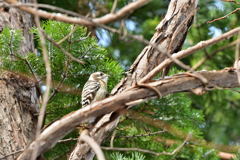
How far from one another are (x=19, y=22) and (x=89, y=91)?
87cm

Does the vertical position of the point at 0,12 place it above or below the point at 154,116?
above

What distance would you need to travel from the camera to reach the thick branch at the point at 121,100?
2021 millimetres

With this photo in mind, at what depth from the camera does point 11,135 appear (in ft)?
9.15

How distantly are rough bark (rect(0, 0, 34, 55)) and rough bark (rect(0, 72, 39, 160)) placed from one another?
30cm

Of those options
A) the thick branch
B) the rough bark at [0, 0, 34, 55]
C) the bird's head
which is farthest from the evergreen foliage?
the rough bark at [0, 0, 34, 55]

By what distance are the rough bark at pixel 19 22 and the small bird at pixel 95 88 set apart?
57 cm

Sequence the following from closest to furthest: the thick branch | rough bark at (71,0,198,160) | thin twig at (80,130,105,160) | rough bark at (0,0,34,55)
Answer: thin twig at (80,130,105,160) < the thick branch < rough bark at (71,0,198,160) < rough bark at (0,0,34,55)

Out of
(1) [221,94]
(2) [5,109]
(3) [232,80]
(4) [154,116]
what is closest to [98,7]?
(1) [221,94]

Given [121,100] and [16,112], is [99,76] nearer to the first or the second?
[16,112]

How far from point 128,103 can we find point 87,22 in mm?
445

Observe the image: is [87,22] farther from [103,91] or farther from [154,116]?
[154,116]

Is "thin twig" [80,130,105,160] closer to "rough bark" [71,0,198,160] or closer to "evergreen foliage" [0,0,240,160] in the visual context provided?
"evergreen foliage" [0,0,240,160]

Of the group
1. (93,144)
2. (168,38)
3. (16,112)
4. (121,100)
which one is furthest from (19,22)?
(93,144)

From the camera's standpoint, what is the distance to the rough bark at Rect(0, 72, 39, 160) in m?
2.77
